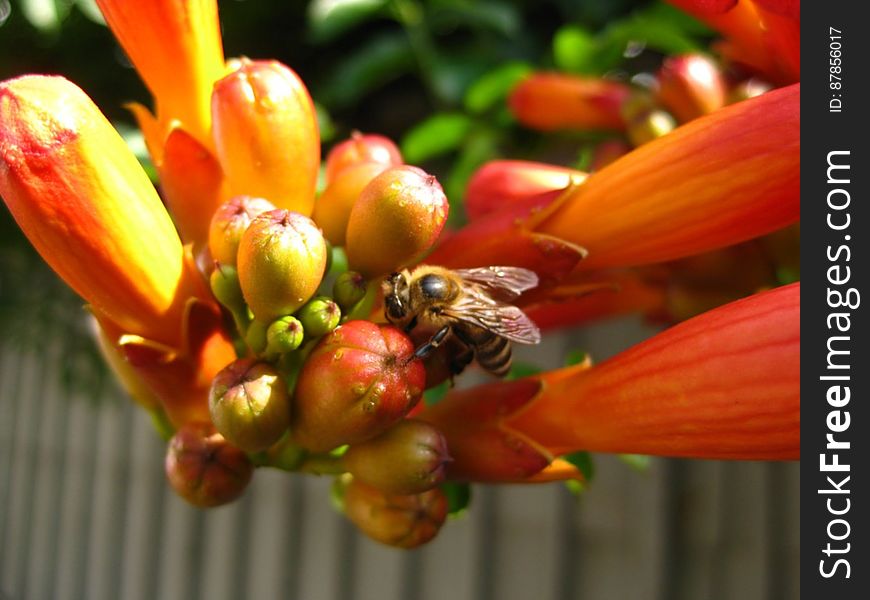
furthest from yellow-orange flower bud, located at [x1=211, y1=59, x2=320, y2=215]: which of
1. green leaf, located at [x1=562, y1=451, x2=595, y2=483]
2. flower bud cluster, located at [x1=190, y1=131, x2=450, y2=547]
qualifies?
green leaf, located at [x1=562, y1=451, x2=595, y2=483]

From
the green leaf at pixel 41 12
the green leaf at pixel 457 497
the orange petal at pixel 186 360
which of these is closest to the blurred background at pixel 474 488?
the green leaf at pixel 41 12

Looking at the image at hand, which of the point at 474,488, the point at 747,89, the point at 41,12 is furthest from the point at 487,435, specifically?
the point at 474,488

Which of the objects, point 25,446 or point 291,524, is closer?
point 291,524

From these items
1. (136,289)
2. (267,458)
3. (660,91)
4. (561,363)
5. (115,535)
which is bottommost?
(115,535)

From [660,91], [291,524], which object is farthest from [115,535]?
[660,91]

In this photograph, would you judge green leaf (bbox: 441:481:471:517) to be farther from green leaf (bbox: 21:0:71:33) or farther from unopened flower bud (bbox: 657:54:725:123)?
green leaf (bbox: 21:0:71:33)

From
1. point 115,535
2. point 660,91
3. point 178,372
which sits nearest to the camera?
point 178,372
